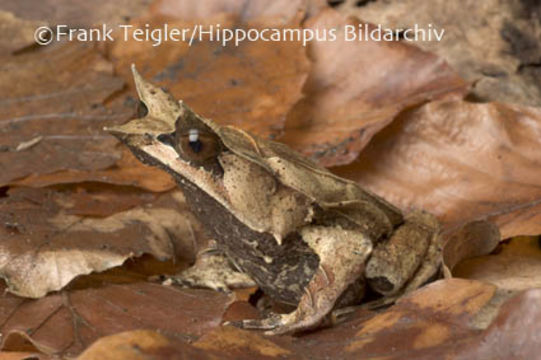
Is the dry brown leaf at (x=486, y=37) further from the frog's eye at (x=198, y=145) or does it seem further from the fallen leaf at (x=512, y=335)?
the fallen leaf at (x=512, y=335)

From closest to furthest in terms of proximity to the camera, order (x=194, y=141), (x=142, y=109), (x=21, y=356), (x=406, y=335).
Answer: (x=406, y=335), (x=21, y=356), (x=194, y=141), (x=142, y=109)

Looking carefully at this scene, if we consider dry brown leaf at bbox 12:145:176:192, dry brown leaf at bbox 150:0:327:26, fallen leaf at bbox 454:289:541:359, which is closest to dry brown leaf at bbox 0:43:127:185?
dry brown leaf at bbox 12:145:176:192

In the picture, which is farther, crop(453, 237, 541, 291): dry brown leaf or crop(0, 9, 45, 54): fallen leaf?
crop(0, 9, 45, 54): fallen leaf

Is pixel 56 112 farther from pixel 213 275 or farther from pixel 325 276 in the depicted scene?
pixel 325 276

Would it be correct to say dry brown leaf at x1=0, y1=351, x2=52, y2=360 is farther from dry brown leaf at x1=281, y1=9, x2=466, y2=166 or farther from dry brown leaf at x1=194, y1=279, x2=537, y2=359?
dry brown leaf at x1=281, y1=9, x2=466, y2=166

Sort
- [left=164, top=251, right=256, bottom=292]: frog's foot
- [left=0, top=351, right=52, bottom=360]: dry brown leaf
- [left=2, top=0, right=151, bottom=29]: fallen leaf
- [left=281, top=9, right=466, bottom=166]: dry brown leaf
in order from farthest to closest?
1. [left=2, top=0, right=151, bottom=29]: fallen leaf
2. [left=281, top=9, right=466, bottom=166]: dry brown leaf
3. [left=164, top=251, right=256, bottom=292]: frog's foot
4. [left=0, top=351, right=52, bottom=360]: dry brown leaf

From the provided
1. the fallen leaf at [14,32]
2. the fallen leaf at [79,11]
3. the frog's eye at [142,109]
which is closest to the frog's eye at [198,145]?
the frog's eye at [142,109]

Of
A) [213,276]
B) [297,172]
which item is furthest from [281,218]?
[213,276]
